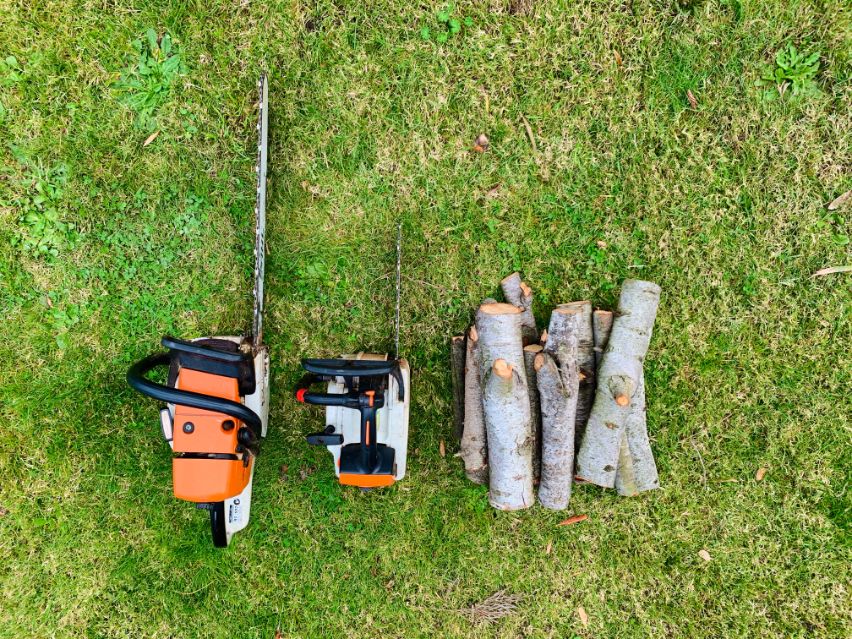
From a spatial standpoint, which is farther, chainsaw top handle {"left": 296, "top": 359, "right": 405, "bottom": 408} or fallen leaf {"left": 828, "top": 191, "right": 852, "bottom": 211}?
fallen leaf {"left": 828, "top": 191, "right": 852, "bottom": 211}

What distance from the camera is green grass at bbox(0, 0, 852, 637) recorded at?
10.1 ft

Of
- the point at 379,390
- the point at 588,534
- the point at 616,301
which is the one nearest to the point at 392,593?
the point at 588,534

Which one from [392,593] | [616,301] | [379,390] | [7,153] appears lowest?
[392,593]

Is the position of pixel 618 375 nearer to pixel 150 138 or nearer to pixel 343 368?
pixel 343 368

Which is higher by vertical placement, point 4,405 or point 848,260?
point 848,260

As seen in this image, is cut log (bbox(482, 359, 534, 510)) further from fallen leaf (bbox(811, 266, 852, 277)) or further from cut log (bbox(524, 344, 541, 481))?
fallen leaf (bbox(811, 266, 852, 277))

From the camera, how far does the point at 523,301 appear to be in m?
3.04

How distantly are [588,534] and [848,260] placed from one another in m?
2.38

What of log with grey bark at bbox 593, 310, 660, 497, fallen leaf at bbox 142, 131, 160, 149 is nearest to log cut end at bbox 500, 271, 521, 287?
log with grey bark at bbox 593, 310, 660, 497

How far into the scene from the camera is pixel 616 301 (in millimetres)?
3096

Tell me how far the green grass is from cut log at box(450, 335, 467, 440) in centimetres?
13

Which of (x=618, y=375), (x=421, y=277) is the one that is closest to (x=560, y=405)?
(x=618, y=375)

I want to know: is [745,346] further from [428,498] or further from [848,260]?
[428,498]

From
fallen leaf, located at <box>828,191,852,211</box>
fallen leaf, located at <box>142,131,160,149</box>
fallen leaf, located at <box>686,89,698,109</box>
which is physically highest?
fallen leaf, located at <box>686,89,698,109</box>
